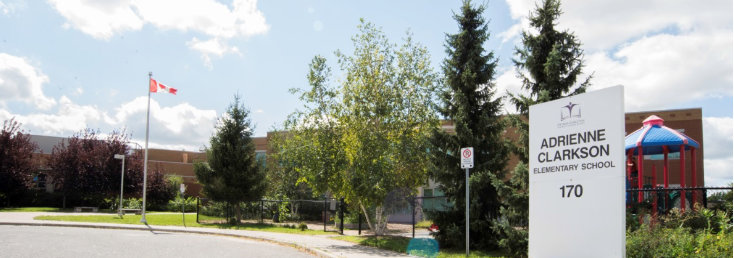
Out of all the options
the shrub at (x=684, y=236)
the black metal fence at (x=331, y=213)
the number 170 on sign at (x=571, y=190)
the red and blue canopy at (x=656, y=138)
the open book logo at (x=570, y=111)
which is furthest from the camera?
the black metal fence at (x=331, y=213)

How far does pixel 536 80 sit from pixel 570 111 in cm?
629

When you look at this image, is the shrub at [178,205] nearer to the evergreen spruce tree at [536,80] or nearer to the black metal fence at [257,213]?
the black metal fence at [257,213]

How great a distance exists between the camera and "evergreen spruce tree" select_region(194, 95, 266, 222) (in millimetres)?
29375

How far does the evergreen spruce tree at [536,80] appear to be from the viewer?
1295 centimetres

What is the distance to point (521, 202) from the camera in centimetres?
1326

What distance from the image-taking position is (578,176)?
7.45m

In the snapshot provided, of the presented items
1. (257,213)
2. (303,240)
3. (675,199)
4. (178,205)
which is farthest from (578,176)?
(178,205)

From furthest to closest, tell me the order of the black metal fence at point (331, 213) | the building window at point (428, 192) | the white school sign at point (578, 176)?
the building window at point (428, 192) → the black metal fence at point (331, 213) → the white school sign at point (578, 176)

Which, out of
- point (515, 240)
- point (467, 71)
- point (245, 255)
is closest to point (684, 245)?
point (515, 240)

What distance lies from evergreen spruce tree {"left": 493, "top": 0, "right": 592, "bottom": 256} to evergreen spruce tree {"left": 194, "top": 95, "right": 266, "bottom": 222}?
18.6 meters

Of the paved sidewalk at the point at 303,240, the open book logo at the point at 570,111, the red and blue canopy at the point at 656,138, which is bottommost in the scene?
the paved sidewalk at the point at 303,240

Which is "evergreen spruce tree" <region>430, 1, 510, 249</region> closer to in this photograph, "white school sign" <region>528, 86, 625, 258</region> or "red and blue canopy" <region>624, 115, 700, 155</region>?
"red and blue canopy" <region>624, 115, 700, 155</region>

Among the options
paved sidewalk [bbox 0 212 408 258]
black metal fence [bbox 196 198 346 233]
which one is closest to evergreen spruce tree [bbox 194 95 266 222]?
black metal fence [bbox 196 198 346 233]

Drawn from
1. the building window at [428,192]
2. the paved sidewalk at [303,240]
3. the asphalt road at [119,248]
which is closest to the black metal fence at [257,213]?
the paved sidewalk at [303,240]
